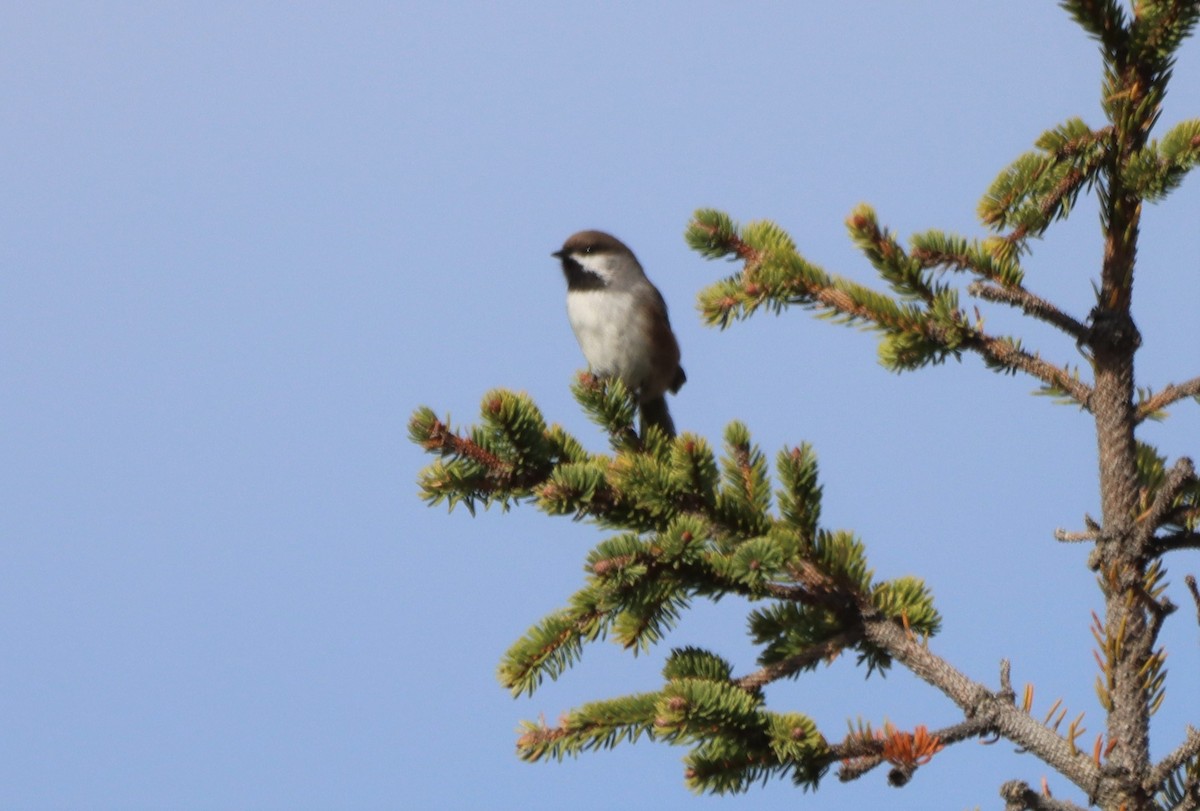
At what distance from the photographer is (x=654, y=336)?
6645 mm

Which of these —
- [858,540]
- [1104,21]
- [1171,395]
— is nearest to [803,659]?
[858,540]

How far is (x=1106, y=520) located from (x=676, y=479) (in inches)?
43.6

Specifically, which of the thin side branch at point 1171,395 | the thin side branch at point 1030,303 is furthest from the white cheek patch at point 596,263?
the thin side branch at point 1171,395

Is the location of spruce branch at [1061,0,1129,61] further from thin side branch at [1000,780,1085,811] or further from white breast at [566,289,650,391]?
white breast at [566,289,650,391]

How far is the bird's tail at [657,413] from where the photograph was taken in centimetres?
691

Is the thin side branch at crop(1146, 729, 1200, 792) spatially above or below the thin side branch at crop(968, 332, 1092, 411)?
below

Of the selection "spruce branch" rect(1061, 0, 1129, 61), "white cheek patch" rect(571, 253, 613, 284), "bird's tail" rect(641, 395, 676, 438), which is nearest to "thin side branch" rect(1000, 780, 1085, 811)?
"spruce branch" rect(1061, 0, 1129, 61)

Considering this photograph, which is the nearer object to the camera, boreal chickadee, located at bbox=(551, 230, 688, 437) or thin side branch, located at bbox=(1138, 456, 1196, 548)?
thin side branch, located at bbox=(1138, 456, 1196, 548)

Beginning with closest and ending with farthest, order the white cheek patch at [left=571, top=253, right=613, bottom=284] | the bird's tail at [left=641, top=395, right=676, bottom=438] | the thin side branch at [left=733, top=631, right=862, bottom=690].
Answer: the thin side branch at [left=733, top=631, right=862, bottom=690] < the bird's tail at [left=641, top=395, right=676, bottom=438] < the white cheek patch at [left=571, top=253, right=613, bottom=284]

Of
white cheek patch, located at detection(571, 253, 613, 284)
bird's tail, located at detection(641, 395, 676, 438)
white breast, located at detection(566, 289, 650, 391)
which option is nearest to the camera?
white breast, located at detection(566, 289, 650, 391)

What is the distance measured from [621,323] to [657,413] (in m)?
0.65

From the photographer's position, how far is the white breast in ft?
21.7

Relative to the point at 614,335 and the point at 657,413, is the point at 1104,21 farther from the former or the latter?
the point at 657,413

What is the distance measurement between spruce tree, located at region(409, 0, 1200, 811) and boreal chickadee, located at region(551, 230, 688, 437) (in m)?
2.72
